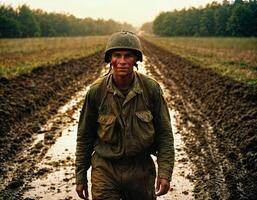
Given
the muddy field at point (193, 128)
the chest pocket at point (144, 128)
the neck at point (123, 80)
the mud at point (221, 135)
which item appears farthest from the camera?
the muddy field at point (193, 128)

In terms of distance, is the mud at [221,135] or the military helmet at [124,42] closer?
the military helmet at [124,42]

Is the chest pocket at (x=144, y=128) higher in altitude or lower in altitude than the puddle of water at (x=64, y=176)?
higher

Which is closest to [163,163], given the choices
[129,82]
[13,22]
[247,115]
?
[129,82]

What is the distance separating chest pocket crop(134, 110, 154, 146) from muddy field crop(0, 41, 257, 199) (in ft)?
7.54

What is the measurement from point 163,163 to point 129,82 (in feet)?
2.38

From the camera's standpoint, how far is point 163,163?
3.10 metres

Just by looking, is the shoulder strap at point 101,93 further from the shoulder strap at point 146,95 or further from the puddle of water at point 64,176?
the puddle of water at point 64,176

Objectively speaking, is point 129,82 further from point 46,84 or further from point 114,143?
point 46,84

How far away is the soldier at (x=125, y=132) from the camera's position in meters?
3.03

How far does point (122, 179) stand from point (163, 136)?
0.49 meters

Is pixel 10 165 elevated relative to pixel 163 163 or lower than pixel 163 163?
lower

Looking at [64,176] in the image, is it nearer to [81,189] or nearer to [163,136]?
[81,189]

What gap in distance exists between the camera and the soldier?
303 centimetres

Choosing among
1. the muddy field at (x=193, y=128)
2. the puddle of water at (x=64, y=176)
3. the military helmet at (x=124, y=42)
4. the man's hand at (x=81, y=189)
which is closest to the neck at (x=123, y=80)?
the military helmet at (x=124, y=42)
